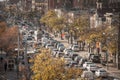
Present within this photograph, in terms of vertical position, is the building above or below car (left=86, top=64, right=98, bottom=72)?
above

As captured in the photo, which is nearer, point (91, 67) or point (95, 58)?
point (91, 67)

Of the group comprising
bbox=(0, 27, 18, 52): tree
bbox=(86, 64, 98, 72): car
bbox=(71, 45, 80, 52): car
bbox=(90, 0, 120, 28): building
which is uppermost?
bbox=(90, 0, 120, 28): building

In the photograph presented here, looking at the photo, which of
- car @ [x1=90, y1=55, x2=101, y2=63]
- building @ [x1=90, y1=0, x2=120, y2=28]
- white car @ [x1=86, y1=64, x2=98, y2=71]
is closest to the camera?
white car @ [x1=86, y1=64, x2=98, y2=71]

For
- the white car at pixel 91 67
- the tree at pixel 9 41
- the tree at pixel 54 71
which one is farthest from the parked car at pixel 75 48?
the tree at pixel 54 71

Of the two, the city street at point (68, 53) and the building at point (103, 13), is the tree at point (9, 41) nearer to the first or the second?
the city street at point (68, 53)

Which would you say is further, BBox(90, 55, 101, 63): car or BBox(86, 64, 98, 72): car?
BBox(90, 55, 101, 63): car

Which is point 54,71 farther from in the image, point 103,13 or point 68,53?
point 103,13

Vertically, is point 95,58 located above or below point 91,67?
below

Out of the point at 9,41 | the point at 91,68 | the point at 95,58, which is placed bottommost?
the point at 95,58

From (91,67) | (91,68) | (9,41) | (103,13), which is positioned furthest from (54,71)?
(103,13)

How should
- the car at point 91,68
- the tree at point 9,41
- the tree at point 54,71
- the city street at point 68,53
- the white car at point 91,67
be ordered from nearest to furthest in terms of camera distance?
the tree at point 54,71 < the city street at point 68,53 < the car at point 91,68 < the white car at point 91,67 < the tree at point 9,41

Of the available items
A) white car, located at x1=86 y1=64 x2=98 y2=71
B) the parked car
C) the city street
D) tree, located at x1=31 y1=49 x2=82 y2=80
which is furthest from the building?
tree, located at x1=31 y1=49 x2=82 y2=80

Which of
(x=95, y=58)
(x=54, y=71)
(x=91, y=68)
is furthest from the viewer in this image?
(x=95, y=58)

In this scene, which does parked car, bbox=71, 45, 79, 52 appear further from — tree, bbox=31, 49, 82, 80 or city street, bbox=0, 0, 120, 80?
tree, bbox=31, 49, 82, 80
